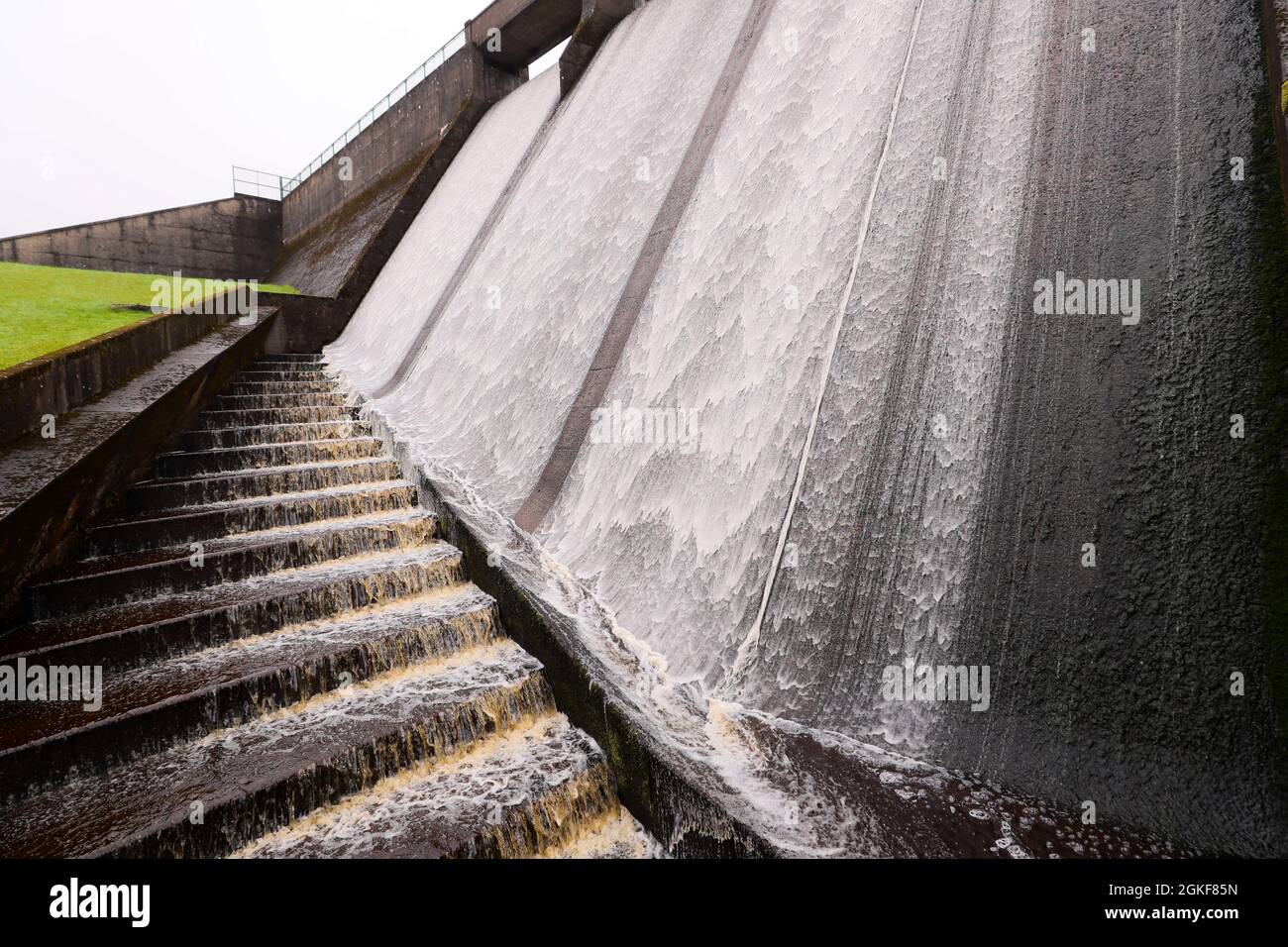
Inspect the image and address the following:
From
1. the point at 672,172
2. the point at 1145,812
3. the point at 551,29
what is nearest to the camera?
the point at 1145,812

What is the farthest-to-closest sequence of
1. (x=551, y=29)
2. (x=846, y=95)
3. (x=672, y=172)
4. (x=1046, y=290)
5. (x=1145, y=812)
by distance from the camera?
(x=551, y=29) < (x=672, y=172) < (x=846, y=95) < (x=1046, y=290) < (x=1145, y=812)

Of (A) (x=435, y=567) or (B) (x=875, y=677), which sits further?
(A) (x=435, y=567)

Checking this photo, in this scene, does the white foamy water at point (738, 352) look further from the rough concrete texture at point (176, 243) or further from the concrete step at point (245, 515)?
the rough concrete texture at point (176, 243)

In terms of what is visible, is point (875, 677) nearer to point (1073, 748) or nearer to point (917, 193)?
point (1073, 748)

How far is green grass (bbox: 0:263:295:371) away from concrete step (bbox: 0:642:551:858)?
301 centimetres

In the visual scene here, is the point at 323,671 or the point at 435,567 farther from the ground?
the point at 435,567

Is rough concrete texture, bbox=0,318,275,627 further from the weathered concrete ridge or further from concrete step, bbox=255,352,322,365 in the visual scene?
the weathered concrete ridge

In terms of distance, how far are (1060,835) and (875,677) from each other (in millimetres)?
766

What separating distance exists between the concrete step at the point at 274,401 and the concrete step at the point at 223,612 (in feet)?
10.6

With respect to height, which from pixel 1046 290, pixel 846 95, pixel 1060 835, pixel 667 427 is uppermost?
pixel 846 95

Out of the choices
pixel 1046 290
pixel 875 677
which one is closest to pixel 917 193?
pixel 1046 290

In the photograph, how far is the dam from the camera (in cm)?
218

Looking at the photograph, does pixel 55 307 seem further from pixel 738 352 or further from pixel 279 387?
pixel 738 352
